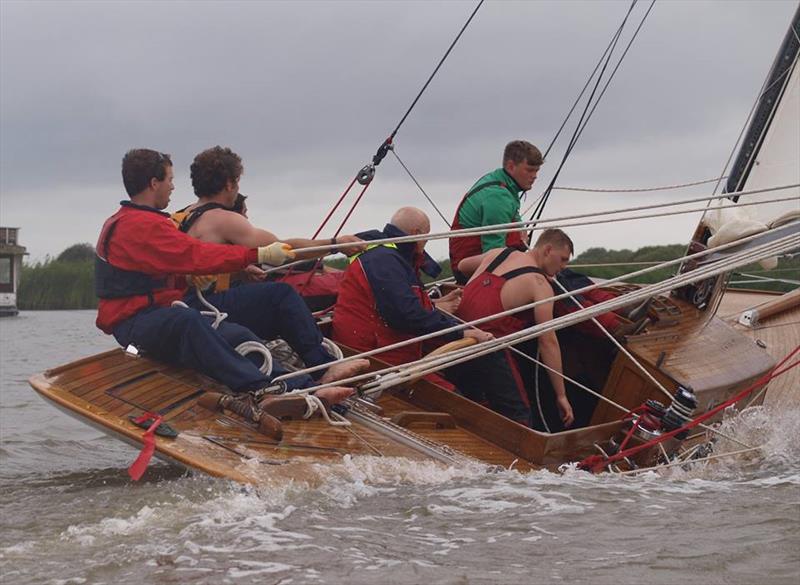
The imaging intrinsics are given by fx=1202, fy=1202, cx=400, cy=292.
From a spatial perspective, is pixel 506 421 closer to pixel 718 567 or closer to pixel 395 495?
pixel 395 495

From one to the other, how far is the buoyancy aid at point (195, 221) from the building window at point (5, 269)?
135 feet

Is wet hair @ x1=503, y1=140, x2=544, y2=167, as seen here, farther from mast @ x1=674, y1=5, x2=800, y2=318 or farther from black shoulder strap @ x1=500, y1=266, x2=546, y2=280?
mast @ x1=674, y1=5, x2=800, y2=318

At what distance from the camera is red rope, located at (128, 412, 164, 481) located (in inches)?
196

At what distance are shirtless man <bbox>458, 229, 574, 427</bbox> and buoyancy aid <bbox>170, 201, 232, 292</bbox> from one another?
1393 millimetres

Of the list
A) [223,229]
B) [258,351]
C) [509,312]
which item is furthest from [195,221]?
[509,312]

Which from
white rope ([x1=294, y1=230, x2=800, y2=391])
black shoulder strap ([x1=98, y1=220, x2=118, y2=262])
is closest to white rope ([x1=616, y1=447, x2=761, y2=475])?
white rope ([x1=294, y1=230, x2=800, y2=391])

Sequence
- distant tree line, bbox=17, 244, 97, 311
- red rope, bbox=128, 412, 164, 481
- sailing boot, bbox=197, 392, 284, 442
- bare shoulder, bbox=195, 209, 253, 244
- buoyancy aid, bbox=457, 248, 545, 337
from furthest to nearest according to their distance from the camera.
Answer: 1. distant tree line, bbox=17, 244, 97, 311
2. buoyancy aid, bbox=457, 248, 545, 337
3. bare shoulder, bbox=195, 209, 253, 244
4. sailing boot, bbox=197, 392, 284, 442
5. red rope, bbox=128, 412, 164, 481

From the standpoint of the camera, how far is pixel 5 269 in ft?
151

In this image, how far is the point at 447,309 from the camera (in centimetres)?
719

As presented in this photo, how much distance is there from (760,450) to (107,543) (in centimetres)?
387

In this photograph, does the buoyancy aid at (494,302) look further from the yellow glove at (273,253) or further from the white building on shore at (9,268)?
the white building on shore at (9,268)

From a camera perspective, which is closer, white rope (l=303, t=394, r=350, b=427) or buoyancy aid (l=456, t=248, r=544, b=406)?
white rope (l=303, t=394, r=350, b=427)

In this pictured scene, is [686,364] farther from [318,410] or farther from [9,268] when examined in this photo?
[9,268]

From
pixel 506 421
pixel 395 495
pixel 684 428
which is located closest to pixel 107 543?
pixel 395 495
